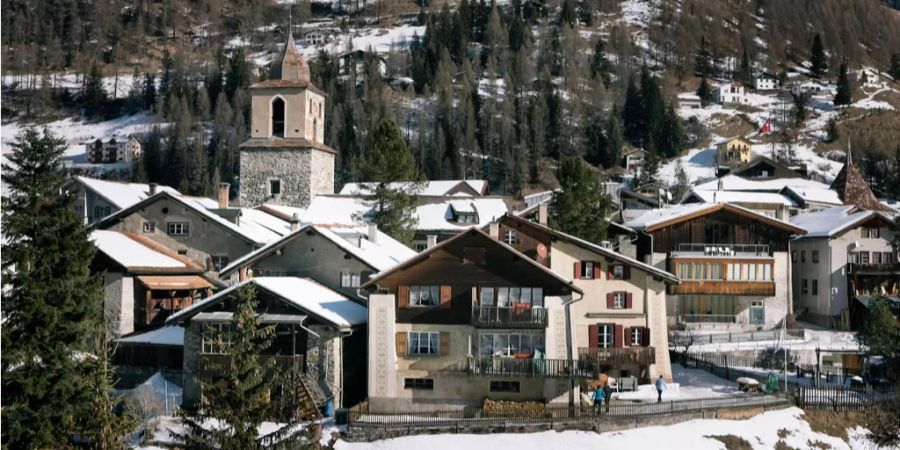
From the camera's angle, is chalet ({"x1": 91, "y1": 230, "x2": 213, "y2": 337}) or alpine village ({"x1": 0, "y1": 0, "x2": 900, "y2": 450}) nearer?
alpine village ({"x1": 0, "y1": 0, "x2": 900, "y2": 450})

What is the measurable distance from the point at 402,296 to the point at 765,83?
16393 centimetres

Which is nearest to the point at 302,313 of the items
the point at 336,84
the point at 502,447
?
the point at 502,447

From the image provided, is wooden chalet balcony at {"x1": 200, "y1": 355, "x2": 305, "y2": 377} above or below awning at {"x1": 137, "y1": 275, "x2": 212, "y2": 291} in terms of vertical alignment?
A: below

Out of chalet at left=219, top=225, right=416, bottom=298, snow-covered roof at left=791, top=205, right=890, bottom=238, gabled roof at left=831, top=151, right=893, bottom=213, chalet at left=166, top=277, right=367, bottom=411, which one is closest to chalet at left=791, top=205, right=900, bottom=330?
snow-covered roof at left=791, top=205, right=890, bottom=238

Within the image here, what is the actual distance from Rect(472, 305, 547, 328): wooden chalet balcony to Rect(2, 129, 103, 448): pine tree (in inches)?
592

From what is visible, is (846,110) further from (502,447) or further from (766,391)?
(502,447)

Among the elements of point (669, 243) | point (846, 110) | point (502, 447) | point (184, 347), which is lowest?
point (502, 447)

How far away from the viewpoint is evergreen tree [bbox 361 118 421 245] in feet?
217

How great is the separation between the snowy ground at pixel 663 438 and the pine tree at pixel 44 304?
9.64 meters

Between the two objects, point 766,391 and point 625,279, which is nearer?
point 766,391

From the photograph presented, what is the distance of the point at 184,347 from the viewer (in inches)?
1666

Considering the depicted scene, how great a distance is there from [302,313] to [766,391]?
757 inches

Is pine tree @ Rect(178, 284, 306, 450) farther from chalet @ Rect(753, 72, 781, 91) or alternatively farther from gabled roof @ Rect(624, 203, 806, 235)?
chalet @ Rect(753, 72, 781, 91)

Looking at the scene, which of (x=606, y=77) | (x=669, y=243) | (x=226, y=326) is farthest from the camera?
(x=606, y=77)
